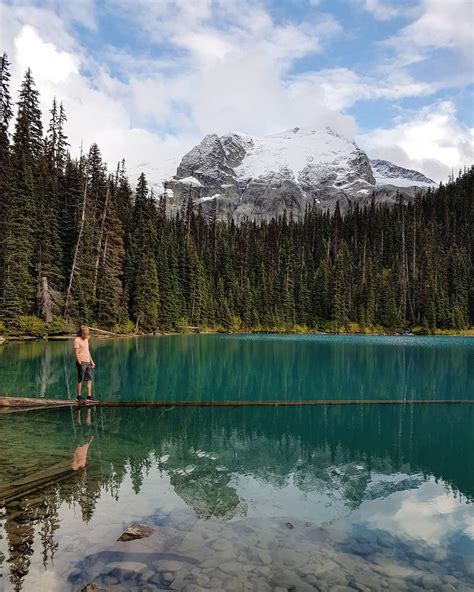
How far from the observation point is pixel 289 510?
9195 millimetres

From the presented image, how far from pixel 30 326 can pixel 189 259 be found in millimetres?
41185

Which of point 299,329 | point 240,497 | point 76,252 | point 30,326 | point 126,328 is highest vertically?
point 76,252

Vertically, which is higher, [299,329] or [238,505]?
[299,329]

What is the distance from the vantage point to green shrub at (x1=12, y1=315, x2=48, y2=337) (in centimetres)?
4203

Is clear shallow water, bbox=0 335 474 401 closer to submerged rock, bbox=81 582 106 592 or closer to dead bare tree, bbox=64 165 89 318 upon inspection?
dead bare tree, bbox=64 165 89 318

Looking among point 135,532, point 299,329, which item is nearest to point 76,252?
point 135,532

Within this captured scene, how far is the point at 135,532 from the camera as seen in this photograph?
7.38 m

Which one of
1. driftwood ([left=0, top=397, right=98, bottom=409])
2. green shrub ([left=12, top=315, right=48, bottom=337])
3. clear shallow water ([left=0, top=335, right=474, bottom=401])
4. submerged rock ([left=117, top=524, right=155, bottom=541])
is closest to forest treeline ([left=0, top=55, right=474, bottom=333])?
green shrub ([left=12, top=315, right=48, bottom=337])

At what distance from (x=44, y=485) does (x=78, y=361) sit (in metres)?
7.57

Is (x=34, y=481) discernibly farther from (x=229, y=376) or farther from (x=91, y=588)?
(x=229, y=376)

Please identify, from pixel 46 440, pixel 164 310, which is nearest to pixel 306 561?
pixel 46 440

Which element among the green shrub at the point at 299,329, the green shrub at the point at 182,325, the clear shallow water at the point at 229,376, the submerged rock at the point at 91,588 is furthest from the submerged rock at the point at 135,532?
the green shrub at the point at 299,329

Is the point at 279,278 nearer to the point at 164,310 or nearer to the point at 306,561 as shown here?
the point at 164,310

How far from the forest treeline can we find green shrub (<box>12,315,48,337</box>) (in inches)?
5.0
